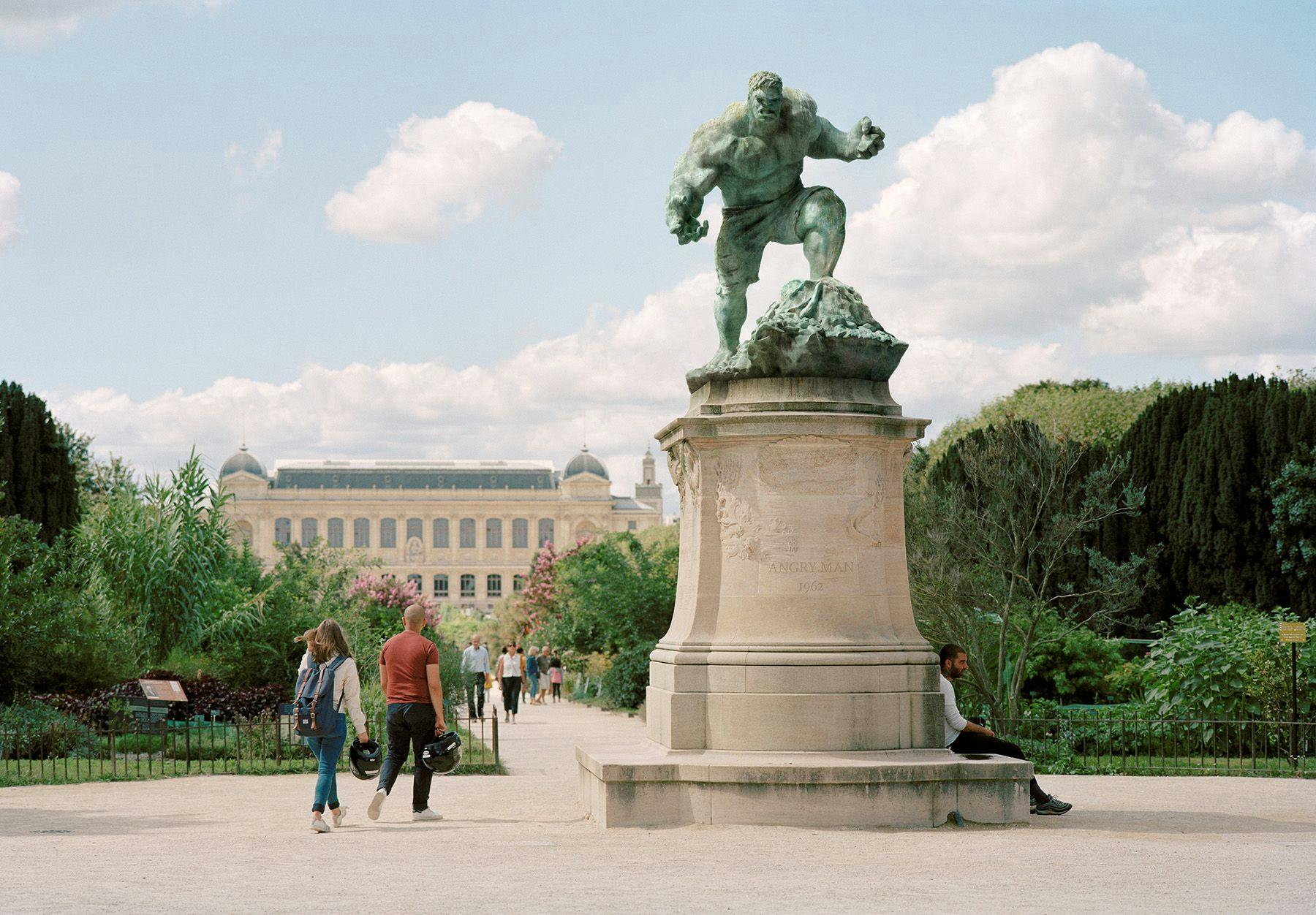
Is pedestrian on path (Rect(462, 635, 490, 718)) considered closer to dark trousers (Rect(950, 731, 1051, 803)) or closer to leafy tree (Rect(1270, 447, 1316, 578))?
dark trousers (Rect(950, 731, 1051, 803))

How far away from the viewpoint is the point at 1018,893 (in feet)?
22.3

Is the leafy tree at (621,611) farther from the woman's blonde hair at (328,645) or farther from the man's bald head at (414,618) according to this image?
the woman's blonde hair at (328,645)

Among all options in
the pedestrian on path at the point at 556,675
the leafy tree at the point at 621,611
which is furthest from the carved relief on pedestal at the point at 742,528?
the pedestrian on path at the point at 556,675

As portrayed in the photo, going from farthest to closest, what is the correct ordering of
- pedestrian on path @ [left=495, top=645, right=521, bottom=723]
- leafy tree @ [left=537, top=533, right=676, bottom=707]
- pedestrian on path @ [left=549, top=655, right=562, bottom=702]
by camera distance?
pedestrian on path @ [left=549, top=655, right=562, bottom=702] → leafy tree @ [left=537, top=533, right=676, bottom=707] → pedestrian on path @ [left=495, top=645, right=521, bottom=723]

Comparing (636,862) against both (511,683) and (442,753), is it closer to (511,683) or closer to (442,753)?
(442,753)

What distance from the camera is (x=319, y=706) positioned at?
9297mm

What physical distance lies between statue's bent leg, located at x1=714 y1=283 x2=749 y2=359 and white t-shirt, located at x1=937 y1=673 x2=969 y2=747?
257cm

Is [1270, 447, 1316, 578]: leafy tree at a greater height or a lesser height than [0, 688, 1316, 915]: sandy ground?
greater

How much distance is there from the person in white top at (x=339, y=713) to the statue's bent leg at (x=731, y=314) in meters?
3.10

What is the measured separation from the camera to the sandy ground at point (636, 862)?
6.61 meters

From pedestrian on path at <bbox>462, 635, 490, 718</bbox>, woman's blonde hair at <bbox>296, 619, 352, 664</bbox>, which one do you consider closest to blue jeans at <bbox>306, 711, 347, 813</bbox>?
woman's blonde hair at <bbox>296, 619, 352, 664</bbox>

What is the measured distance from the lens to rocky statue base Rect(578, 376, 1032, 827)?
864 cm

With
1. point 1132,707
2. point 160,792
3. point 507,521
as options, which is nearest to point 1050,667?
point 1132,707

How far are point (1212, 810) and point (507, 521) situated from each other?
12837 cm
